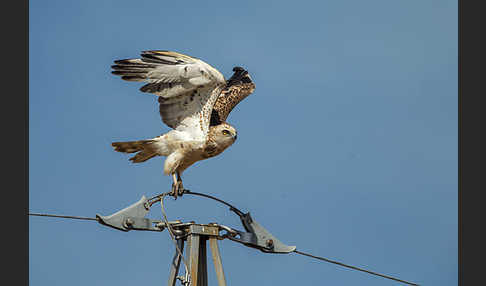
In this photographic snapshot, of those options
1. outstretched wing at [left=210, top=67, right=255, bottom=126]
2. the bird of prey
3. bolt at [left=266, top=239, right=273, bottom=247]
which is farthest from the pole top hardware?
outstretched wing at [left=210, top=67, right=255, bottom=126]

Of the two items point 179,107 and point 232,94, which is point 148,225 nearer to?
point 179,107

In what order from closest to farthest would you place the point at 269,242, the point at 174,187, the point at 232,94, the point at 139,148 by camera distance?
the point at 269,242, the point at 174,187, the point at 139,148, the point at 232,94

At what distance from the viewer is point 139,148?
9492 mm

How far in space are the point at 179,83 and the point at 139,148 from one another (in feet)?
3.05

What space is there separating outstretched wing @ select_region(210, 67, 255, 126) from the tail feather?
100cm

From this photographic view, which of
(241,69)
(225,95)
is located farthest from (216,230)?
(241,69)

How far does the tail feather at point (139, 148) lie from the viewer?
30.9ft

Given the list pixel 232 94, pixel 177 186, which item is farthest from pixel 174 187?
pixel 232 94

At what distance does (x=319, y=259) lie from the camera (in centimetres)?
812

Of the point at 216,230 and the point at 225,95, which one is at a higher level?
the point at 225,95

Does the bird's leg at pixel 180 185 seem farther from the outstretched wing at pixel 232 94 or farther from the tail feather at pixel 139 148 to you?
the outstretched wing at pixel 232 94

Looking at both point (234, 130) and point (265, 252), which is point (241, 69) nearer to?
point (234, 130)

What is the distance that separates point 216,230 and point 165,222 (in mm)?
517

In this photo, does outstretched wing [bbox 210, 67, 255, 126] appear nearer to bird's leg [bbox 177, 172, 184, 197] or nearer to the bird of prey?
the bird of prey
